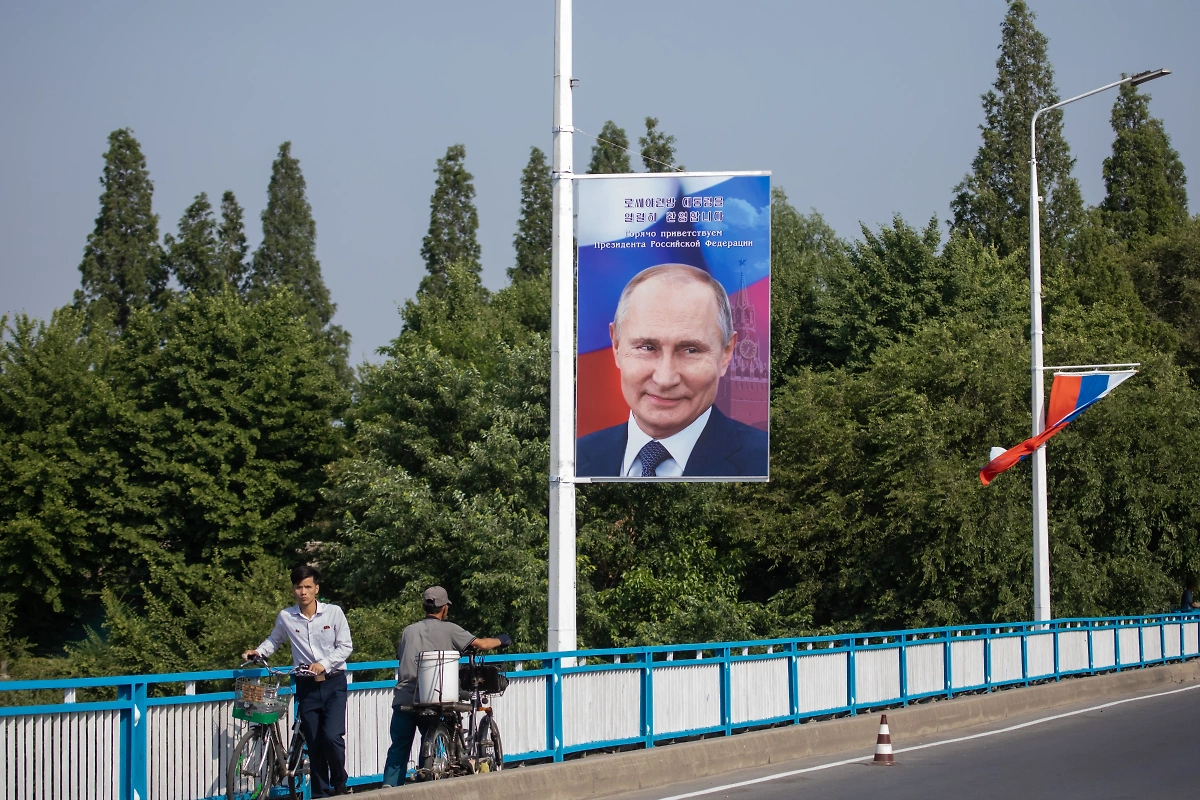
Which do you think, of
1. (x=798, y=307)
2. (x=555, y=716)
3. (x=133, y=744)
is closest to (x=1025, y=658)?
(x=555, y=716)

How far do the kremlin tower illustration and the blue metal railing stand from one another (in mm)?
2578

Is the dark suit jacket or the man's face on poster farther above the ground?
the man's face on poster

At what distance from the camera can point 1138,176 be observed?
260 ft

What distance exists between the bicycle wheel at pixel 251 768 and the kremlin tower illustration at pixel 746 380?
7398 millimetres

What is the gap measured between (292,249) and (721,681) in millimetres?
74960

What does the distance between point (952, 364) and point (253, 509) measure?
26871mm

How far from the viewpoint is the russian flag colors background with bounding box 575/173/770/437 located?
15172 mm

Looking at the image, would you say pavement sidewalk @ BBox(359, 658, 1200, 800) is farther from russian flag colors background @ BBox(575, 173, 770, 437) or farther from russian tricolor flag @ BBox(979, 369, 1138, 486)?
russian tricolor flag @ BBox(979, 369, 1138, 486)

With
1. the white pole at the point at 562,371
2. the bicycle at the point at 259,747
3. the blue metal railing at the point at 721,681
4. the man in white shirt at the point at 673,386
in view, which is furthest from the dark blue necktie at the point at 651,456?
the bicycle at the point at 259,747

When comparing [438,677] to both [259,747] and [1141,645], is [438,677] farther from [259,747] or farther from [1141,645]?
[1141,645]

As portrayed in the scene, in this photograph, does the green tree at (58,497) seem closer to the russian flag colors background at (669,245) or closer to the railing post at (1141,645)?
the railing post at (1141,645)

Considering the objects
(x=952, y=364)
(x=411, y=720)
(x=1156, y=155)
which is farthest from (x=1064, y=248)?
(x=411, y=720)

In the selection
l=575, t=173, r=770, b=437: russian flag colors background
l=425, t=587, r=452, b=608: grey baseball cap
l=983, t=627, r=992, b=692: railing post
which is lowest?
l=983, t=627, r=992, b=692: railing post

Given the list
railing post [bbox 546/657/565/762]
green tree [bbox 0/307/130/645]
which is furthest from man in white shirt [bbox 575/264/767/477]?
green tree [bbox 0/307/130/645]
